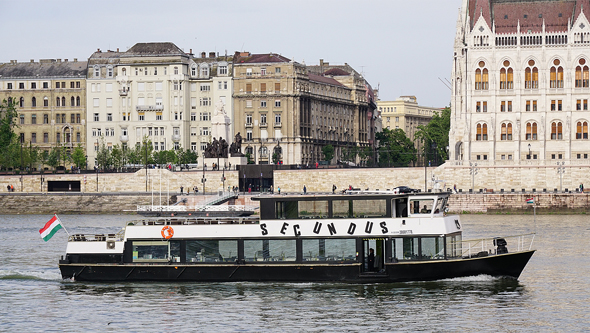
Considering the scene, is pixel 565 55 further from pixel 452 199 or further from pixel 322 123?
pixel 322 123

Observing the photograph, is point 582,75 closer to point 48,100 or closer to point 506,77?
point 506,77

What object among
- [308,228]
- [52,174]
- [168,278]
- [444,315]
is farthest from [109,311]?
[52,174]

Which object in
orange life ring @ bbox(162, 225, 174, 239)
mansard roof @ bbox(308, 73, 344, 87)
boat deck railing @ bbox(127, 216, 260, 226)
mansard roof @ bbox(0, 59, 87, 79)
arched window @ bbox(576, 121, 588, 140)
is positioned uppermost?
mansard roof @ bbox(0, 59, 87, 79)

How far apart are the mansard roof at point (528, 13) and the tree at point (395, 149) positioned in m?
43.4

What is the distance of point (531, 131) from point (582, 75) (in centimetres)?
860

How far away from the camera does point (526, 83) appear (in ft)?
391

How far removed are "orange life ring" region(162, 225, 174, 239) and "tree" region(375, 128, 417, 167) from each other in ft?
392

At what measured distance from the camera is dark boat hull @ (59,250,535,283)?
136 feet

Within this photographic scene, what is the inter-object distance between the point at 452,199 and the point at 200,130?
59854 millimetres

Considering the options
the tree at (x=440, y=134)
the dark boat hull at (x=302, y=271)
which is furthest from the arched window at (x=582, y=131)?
the dark boat hull at (x=302, y=271)

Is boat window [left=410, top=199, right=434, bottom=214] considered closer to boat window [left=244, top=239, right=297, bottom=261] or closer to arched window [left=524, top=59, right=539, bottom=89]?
boat window [left=244, top=239, right=297, bottom=261]

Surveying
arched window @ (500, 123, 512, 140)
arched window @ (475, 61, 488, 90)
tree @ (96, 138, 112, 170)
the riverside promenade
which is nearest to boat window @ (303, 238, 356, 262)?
the riverside promenade

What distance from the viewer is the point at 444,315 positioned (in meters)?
36.6

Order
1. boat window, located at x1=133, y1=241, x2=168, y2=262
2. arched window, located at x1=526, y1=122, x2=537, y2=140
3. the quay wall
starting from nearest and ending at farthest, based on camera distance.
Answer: boat window, located at x1=133, y1=241, x2=168, y2=262 → the quay wall → arched window, located at x1=526, y1=122, x2=537, y2=140
